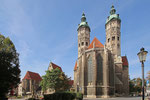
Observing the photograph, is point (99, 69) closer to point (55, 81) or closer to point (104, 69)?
point (104, 69)

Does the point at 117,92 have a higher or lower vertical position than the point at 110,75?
lower

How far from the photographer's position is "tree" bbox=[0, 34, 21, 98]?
2138 centimetres

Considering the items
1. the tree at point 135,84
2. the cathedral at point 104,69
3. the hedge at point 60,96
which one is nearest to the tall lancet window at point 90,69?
the cathedral at point 104,69

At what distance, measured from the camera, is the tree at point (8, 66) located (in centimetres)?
2138

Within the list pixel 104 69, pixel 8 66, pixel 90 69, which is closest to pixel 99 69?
pixel 104 69

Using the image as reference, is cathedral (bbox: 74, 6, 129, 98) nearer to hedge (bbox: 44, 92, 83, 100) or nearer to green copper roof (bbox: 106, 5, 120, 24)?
green copper roof (bbox: 106, 5, 120, 24)

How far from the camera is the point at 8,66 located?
75.7ft

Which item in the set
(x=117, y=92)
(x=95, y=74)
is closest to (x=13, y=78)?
(x=95, y=74)

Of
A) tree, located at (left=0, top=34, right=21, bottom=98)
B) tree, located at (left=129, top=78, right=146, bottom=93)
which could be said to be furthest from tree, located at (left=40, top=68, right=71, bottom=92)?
tree, located at (left=129, top=78, right=146, bottom=93)

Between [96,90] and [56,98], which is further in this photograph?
[96,90]

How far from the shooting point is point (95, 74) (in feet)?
123

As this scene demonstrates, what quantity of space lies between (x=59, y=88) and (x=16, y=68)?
18037 mm

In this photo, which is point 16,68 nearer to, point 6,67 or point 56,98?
point 6,67

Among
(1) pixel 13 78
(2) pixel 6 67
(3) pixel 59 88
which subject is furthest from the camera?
(3) pixel 59 88
